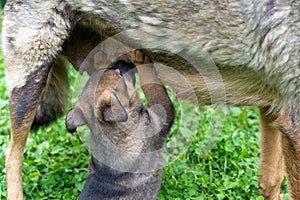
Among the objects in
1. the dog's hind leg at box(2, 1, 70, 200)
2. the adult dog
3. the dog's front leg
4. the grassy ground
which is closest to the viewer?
the adult dog

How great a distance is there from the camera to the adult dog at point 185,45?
518cm

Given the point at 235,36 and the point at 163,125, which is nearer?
the point at 235,36

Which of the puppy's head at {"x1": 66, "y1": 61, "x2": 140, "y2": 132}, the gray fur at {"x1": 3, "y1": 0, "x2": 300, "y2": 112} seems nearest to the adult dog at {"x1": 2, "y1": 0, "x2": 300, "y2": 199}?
the gray fur at {"x1": 3, "y1": 0, "x2": 300, "y2": 112}

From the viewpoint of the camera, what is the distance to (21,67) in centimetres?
567

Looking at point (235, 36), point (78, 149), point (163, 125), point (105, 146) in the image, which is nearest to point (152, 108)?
point (163, 125)

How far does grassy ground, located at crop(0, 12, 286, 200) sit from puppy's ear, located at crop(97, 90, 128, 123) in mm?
1182

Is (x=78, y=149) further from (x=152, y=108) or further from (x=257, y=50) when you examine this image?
(x=257, y=50)

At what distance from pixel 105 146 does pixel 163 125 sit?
0.52 metres

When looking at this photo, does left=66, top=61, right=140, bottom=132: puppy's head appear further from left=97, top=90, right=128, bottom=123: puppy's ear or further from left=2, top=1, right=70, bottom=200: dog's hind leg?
left=2, top=1, right=70, bottom=200: dog's hind leg

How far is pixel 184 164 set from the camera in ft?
21.7

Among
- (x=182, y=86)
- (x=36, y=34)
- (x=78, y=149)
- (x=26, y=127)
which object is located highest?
(x=36, y=34)

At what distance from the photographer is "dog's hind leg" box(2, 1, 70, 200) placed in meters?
5.55

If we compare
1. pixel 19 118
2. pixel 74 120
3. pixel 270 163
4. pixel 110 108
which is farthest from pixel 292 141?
pixel 19 118

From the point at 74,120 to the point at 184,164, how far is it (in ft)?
5.07
